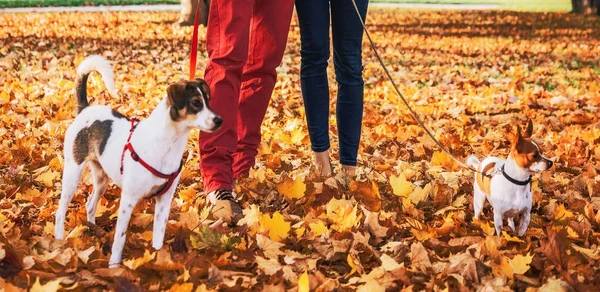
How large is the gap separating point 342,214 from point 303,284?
0.88m

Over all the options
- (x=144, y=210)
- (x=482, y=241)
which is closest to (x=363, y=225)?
(x=482, y=241)

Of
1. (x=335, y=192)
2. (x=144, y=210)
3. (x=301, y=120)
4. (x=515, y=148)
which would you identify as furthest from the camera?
(x=301, y=120)

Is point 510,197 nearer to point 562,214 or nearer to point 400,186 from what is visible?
point 562,214

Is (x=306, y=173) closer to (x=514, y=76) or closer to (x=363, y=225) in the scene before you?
(x=363, y=225)

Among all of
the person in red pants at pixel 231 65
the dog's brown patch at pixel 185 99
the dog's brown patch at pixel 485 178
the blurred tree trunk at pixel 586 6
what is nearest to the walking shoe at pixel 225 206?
the person in red pants at pixel 231 65

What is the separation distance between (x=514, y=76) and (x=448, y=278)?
7964 mm

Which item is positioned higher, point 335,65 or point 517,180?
point 335,65

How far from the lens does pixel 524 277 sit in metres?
3.04

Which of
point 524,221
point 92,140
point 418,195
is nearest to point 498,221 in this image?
point 524,221

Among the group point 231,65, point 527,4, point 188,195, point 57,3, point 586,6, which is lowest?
point 57,3

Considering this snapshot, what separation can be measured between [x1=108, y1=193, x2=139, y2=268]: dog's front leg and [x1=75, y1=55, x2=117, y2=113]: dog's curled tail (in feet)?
1.84

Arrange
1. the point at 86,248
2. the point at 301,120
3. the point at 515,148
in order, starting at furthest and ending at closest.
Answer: the point at 301,120 → the point at 515,148 → the point at 86,248

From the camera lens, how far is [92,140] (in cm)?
313

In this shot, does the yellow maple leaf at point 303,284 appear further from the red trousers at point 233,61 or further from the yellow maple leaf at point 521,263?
the red trousers at point 233,61
